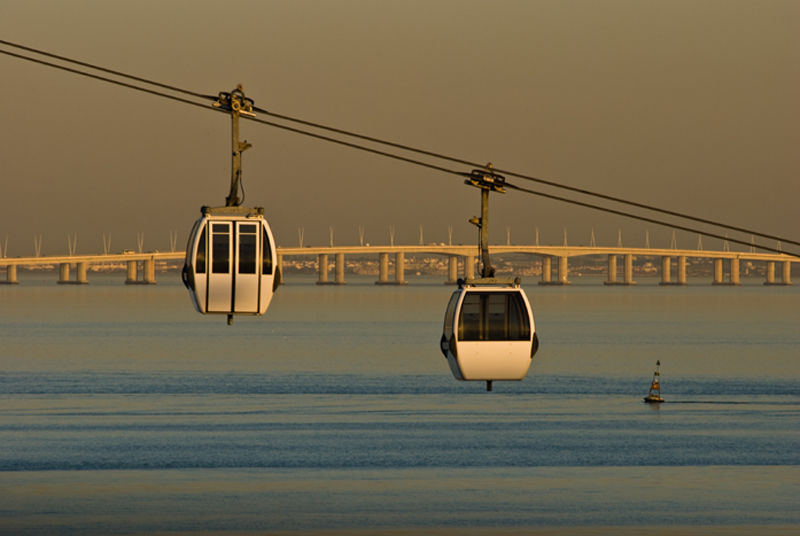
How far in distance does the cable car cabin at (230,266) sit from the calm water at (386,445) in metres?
25.2

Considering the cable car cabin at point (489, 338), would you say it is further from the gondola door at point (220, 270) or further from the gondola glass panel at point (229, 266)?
the gondola door at point (220, 270)

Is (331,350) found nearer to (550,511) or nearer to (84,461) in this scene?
(84,461)

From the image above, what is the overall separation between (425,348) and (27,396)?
4988cm

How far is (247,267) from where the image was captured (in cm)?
1719

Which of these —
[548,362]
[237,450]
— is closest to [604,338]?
[548,362]

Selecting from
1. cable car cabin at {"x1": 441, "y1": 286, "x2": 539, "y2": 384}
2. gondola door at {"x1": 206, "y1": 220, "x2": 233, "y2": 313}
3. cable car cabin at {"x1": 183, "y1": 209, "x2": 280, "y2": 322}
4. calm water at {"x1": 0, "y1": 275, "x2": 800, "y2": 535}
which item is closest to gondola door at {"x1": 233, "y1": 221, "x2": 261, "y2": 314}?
cable car cabin at {"x1": 183, "y1": 209, "x2": 280, "y2": 322}

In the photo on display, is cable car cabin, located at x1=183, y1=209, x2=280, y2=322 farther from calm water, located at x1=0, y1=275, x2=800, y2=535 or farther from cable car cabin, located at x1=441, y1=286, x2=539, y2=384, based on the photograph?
calm water, located at x1=0, y1=275, x2=800, y2=535

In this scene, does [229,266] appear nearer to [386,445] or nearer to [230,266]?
[230,266]

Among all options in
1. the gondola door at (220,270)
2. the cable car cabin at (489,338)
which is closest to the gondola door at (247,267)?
the gondola door at (220,270)

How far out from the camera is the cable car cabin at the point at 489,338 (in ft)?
60.3

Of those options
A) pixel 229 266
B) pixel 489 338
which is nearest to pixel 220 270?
pixel 229 266

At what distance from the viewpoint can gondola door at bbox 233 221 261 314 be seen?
16.9 meters

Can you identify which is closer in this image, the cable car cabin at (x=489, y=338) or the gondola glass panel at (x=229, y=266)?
the gondola glass panel at (x=229, y=266)

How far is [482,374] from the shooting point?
730 inches
